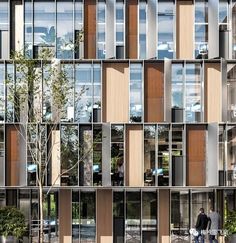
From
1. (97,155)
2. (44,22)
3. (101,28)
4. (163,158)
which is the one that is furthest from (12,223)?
(101,28)

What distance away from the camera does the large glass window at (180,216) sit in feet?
109

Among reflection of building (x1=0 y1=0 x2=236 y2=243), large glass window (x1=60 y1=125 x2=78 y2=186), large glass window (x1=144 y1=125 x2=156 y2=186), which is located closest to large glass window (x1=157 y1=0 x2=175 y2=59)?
reflection of building (x1=0 y1=0 x2=236 y2=243)

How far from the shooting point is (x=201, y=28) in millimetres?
32906

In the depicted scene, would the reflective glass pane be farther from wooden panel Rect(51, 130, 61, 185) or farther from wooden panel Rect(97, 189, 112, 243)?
wooden panel Rect(97, 189, 112, 243)

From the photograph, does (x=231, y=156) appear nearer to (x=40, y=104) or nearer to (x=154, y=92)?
(x=154, y=92)

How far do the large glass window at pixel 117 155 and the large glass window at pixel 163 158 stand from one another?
1.54m

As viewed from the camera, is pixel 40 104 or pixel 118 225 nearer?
pixel 40 104

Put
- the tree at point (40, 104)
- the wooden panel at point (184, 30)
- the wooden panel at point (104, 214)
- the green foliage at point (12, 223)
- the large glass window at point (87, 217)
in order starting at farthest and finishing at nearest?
the wooden panel at point (104, 214) → the large glass window at point (87, 217) → the wooden panel at point (184, 30) → the green foliage at point (12, 223) → the tree at point (40, 104)

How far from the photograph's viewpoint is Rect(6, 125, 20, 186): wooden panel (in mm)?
31766

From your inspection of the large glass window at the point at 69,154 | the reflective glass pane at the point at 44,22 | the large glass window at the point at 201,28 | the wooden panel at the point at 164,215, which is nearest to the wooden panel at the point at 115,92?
the large glass window at the point at 69,154

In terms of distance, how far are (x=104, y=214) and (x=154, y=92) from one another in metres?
5.71

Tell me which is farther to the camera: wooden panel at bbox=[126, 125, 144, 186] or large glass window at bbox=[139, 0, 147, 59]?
large glass window at bbox=[139, 0, 147, 59]

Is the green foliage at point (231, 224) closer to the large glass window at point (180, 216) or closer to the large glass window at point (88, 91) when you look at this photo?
the large glass window at point (180, 216)

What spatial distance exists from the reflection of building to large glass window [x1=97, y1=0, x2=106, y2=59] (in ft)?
0.14
